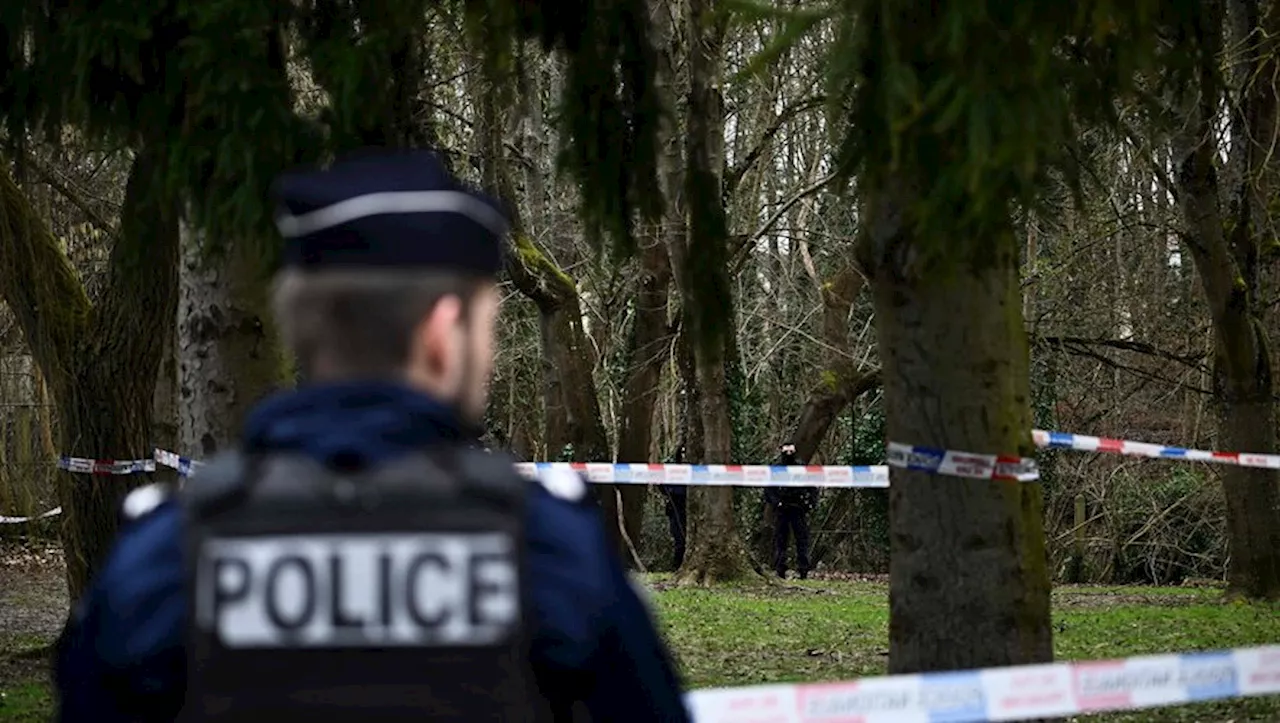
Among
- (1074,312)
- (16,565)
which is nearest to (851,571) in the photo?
(1074,312)

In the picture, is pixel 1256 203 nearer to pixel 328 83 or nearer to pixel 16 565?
pixel 328 83

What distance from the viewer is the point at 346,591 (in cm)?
213

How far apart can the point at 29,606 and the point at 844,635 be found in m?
10.1

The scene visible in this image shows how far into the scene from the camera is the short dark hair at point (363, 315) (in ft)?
7.06

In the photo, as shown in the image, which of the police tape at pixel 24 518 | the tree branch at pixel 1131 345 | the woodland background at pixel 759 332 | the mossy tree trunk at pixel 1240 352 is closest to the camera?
the woodland background at pixel 759 332

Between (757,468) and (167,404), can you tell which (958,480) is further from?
(757,468)

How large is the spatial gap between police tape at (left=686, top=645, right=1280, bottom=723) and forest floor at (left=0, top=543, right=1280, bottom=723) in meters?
3.04

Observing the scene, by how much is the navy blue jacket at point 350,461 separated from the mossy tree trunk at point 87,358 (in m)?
11.1

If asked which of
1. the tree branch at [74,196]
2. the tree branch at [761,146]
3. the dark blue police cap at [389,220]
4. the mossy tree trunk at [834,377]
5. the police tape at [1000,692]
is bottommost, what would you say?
the police tape at [1000,692]

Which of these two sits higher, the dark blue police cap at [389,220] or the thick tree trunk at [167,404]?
the thick tree trunk at [167,404]

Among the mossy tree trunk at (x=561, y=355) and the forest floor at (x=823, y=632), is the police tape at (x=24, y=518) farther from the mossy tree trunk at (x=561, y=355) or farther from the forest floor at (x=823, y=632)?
the mossy tree trunk at (x=561, y=355)

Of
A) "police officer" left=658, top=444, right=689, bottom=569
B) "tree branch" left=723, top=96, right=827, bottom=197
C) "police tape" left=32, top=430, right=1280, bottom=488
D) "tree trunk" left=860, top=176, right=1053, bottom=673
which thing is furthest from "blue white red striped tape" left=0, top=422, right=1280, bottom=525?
"police officer" left=658, top=444, right=689, bottom=569

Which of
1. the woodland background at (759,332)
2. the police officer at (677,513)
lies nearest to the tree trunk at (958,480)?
the woodland background at (759,332)

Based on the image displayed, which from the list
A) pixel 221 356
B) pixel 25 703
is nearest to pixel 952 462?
pixel 221 356
